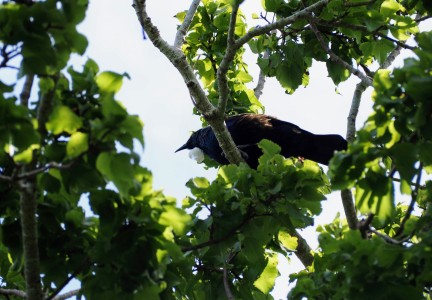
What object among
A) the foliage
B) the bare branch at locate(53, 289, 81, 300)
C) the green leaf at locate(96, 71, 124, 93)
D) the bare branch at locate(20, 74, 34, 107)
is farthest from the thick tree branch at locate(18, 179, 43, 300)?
the bare branch at locate(53, 289, 81, 300)

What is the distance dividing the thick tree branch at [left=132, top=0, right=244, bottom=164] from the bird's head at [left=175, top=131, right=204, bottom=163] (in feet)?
7.55

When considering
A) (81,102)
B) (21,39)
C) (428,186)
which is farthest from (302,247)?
(21,39)

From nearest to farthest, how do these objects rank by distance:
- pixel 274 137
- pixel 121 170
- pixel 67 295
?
pixel 121 170 → pixel 67 295 → pixel 274 137

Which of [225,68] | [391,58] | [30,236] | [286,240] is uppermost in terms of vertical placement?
[391,58]

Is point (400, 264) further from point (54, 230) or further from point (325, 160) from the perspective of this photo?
point (325, 160)

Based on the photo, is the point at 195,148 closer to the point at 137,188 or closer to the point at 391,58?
the point at 391,58

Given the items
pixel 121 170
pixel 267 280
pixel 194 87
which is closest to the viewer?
pixel 121 170

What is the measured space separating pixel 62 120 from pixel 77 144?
0.13 m

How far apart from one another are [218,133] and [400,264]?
2790 mm

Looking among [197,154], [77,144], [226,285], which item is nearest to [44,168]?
[77,144]

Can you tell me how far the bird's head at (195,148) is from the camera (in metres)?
8.51

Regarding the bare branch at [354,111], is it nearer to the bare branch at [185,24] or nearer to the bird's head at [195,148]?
the bare branch at [185,24]

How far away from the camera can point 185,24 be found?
Answer: 676cm

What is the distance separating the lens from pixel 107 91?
129 inches
